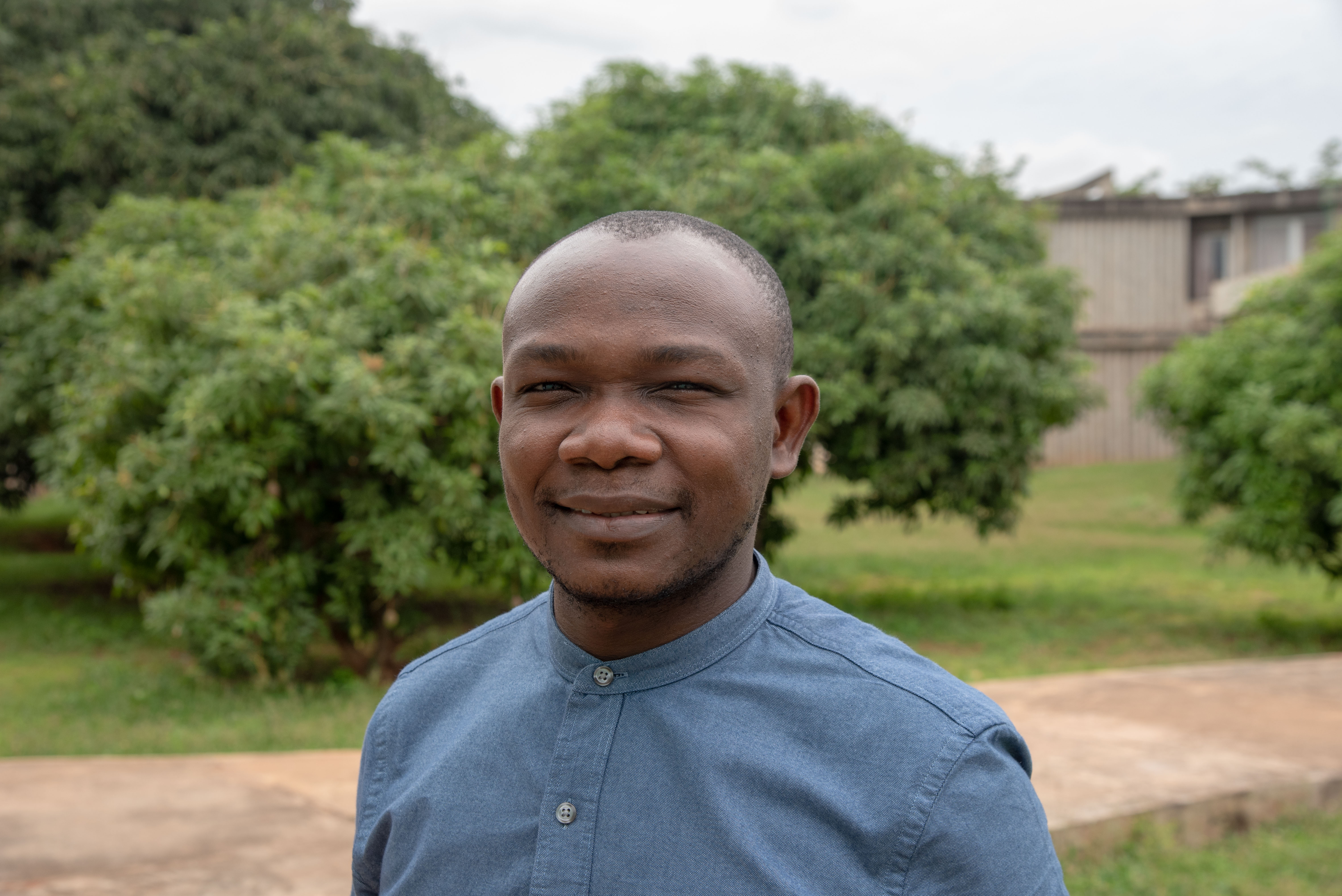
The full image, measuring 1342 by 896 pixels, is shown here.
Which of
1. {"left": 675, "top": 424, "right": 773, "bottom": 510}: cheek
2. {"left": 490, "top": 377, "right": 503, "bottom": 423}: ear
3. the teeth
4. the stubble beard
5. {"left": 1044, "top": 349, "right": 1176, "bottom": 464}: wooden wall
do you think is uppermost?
{"left": 490, "top": 377, "right": 503, "bottom": 423}: ear

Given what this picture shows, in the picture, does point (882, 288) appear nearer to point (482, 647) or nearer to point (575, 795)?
point (482, 647)

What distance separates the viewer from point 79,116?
10148 mm

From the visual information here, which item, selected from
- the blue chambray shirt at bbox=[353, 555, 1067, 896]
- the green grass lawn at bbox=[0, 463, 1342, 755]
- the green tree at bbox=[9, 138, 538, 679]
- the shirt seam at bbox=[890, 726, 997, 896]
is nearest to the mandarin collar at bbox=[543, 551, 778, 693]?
the blue chambray shirt at bbox=[353, 555, 1067, 896]

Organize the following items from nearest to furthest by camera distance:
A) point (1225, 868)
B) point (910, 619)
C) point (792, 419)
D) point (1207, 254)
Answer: point (792, 419) → point (1225, 868) → point (910, 619) → point (1207, 254)

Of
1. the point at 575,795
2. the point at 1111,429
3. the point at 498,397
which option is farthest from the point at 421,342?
the point at 1111,429

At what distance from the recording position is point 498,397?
4.62ft

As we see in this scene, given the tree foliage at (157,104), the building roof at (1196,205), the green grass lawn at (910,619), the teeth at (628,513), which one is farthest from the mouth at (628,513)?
the building roof at (1196,205)

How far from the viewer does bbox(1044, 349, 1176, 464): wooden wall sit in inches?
752

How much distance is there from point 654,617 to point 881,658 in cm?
24

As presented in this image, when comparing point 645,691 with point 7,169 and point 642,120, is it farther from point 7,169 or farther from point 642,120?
point 7,169

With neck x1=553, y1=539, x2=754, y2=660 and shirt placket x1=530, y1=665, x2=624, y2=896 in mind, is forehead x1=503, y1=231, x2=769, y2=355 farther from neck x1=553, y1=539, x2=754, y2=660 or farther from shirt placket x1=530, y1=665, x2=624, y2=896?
shirt placket x1=530, y1=665, x2=624, y2=896

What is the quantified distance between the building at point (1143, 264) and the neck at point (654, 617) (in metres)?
18.3

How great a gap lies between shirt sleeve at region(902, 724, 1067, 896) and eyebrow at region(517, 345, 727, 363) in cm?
45

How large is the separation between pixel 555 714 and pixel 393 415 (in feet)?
15.0
